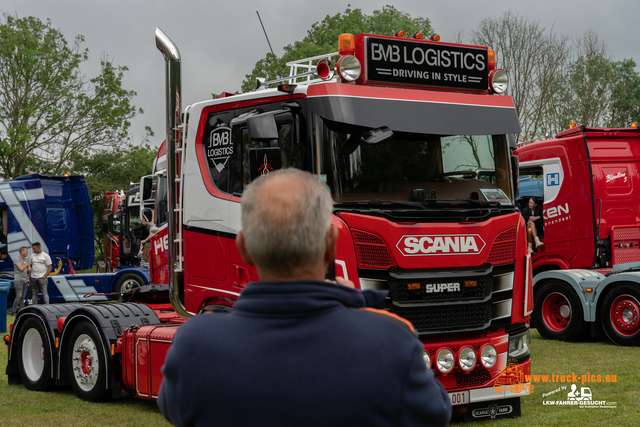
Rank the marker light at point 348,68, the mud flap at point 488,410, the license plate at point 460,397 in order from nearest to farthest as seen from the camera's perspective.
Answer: the license plate at point 460,397
the marker light at point 348,68
the mud flap at point 488,410

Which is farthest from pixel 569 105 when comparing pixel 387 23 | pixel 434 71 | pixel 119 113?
pixel 434 71

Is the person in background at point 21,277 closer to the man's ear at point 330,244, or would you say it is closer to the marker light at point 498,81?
the marker light at point 498,81

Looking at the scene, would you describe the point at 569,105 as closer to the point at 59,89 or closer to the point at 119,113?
the point at 119,113

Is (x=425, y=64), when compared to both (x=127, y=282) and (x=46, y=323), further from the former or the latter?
(x=127, y=282)

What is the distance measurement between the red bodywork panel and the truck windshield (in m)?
5.72

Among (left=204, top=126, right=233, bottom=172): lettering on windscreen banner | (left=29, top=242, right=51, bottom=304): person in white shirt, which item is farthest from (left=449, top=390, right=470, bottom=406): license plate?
(left=29, top=242, right=51, bottom=304): person in white shirt

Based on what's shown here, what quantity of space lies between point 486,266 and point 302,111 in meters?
2.01

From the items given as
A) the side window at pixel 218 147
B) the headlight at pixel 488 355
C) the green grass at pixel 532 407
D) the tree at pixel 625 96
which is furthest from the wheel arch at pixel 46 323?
the tree at pixel 625 96

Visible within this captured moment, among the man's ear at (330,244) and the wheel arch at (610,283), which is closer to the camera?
the man's ear at (330,244)

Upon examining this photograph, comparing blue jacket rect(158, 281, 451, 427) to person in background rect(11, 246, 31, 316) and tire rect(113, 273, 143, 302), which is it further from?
tire rect(113, 273, 143, 302)

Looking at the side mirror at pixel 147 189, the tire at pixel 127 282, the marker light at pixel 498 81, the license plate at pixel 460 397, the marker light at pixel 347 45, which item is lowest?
the tire at pixel 127 282

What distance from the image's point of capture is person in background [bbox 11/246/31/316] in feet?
56.3

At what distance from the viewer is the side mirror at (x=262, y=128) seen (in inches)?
220

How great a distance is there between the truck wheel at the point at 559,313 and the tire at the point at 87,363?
23.2 feet
